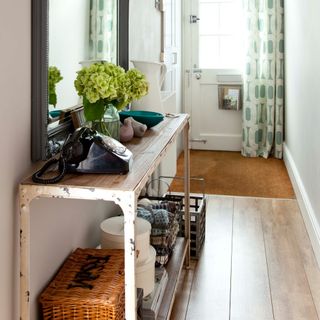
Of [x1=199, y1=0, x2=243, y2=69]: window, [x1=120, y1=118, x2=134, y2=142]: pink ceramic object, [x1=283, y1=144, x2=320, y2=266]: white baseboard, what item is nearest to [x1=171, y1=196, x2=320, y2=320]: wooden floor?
[x1=283, y1=144, x2=320, y2=266]: white baseboard

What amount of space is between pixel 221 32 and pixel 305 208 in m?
2.93

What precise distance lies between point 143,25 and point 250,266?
1.56m

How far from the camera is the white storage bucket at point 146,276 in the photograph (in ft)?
6.24

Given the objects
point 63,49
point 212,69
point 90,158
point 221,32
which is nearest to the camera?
point 90,158

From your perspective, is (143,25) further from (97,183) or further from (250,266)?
(97,183)

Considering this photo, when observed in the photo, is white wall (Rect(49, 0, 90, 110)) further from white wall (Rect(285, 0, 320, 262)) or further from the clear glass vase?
white wall (Rect(285, 0, 320, 262))

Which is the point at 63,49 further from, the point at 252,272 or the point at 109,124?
the point at 252,272

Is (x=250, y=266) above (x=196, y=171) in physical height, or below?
below

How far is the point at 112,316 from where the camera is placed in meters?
1.54

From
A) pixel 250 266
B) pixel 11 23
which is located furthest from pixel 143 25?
pixel 11 23

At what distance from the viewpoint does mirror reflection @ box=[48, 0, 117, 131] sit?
5.57 feet

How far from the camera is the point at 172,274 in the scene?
2.31 m

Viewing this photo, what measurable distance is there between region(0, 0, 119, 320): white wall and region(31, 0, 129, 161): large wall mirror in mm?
29

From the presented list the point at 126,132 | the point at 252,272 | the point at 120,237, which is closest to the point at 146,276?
the point at 120,237
